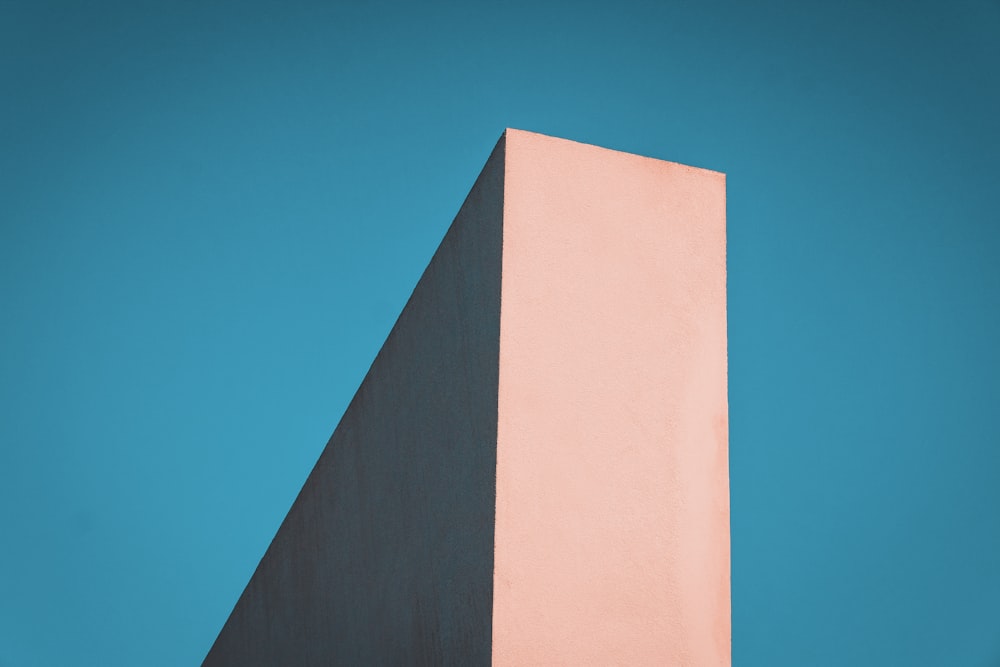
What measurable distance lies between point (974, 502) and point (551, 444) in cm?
537

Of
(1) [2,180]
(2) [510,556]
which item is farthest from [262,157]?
(2) [510,556]

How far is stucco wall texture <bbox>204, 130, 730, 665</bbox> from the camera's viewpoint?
1.31m

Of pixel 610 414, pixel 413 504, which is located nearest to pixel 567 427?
pixel 610 414

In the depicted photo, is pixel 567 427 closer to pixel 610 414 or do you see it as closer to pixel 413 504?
pixel 610 414

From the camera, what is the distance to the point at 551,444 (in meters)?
1.34

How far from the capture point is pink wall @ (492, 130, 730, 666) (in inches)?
51.4

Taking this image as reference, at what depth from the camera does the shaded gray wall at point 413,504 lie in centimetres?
136

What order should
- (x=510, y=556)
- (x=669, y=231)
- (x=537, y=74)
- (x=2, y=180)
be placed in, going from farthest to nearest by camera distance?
(x=537, y=74) → (x=2, y=180) → (x=669, y=231) → (x=510, y=556)

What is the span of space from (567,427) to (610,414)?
0.08 meters

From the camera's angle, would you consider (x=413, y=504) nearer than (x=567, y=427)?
No

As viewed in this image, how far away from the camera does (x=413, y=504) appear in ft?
5.24

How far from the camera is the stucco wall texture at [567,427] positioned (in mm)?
1308

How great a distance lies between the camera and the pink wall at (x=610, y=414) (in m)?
1.30

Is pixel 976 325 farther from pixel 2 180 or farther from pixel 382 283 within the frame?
pixel 2 180
